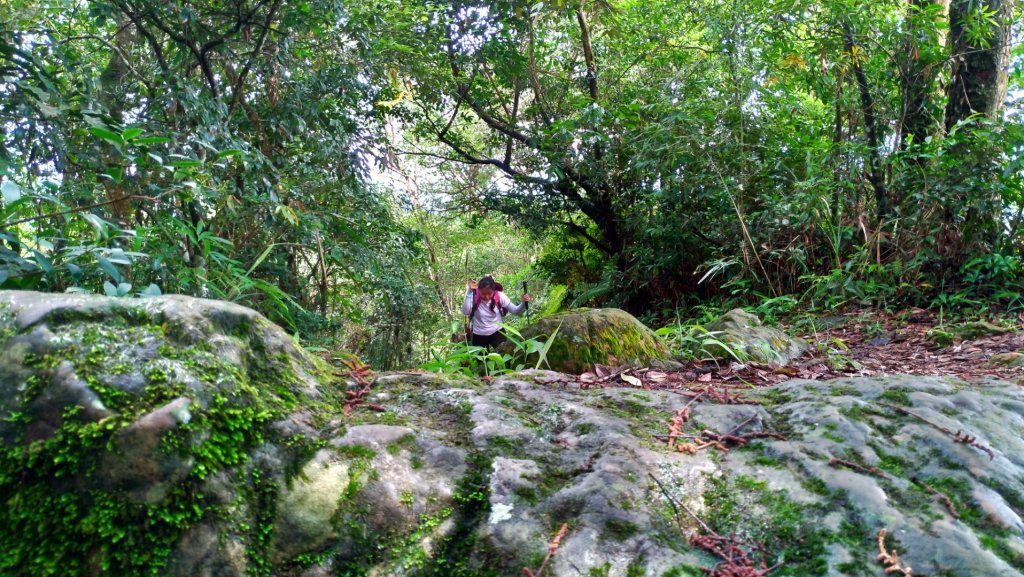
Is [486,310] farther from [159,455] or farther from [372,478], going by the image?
[159,455]

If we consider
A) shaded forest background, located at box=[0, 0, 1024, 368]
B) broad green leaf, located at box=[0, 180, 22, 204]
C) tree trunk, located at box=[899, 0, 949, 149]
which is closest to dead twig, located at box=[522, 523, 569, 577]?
shaded forest background, located at box=[0, 0, 1024, 368]

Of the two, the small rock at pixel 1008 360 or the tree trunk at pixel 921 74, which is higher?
the tree trunk at pixel 921 74

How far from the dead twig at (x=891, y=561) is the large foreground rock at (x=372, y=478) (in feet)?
0.08

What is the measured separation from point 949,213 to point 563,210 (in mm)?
5735

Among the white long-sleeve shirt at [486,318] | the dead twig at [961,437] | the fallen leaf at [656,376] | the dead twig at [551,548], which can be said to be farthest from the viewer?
the white long-sleeve shirt at [486,318]

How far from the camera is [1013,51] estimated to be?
6.65 m

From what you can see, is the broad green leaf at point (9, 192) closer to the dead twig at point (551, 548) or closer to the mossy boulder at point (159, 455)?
the mossy boulder at point (159, 455)

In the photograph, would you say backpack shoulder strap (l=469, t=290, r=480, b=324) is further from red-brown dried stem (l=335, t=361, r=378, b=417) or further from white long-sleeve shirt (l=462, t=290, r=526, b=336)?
red-brown dried stem (l=335, t=361, r=378, b=417)

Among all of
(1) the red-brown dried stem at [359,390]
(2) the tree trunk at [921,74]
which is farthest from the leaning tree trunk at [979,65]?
(1) the red-brown dried stem at [359,390]

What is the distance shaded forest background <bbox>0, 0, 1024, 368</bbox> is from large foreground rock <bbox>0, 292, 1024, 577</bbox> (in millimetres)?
684

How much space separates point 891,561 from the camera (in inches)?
54.2

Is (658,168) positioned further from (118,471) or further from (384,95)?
(118,471)

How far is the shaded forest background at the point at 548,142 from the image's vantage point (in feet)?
11.7

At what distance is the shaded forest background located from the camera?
11.7 ft
